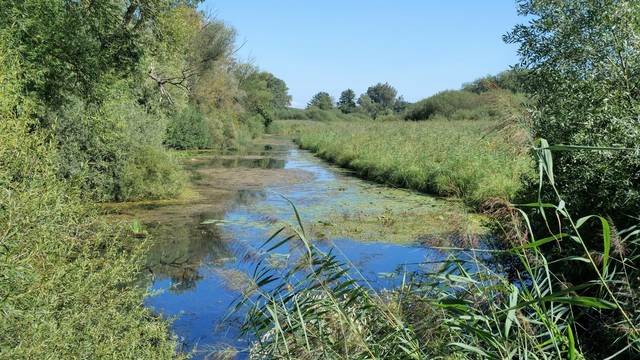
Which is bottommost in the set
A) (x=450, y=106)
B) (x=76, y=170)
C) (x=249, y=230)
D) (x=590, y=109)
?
(x=249, y=230)

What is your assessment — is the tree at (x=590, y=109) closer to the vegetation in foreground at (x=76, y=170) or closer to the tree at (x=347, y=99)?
the vegetation in foreground at (x=76, y=170)

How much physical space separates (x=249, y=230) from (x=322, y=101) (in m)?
80.4

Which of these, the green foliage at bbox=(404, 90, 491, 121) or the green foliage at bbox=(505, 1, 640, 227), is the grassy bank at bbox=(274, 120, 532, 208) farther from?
the green foliage at bbox=(404, 90, 491, 121)

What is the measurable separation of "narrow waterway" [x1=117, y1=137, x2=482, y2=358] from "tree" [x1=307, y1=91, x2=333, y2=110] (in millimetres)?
69966

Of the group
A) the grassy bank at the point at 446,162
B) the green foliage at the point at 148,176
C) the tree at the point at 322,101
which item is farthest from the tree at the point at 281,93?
the green foliage at the point at 148,176

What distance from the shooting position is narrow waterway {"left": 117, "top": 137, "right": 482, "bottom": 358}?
5625 mm

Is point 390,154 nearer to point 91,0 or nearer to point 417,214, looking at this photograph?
point 417,214

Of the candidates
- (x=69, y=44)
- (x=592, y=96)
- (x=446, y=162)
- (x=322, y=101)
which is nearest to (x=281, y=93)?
Result: (x=322, y=101)

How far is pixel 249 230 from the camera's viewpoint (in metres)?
9.48

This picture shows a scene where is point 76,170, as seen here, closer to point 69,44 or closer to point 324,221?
point 69,44

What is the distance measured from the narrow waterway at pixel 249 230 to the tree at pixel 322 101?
70.0 metres

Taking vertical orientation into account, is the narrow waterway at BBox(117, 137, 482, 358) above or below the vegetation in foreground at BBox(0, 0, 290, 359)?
below

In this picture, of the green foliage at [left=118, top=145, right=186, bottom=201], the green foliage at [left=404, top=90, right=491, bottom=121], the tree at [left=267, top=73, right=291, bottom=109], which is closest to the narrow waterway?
the green foliage at [left=118, top=145, right=186, bottom=201]

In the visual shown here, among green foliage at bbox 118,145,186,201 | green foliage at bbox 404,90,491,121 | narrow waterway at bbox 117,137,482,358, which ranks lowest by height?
narrow waterway at bbox 117,137,482,358
